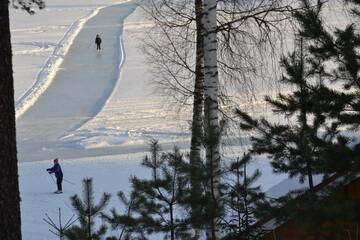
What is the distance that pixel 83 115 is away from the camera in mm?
32000

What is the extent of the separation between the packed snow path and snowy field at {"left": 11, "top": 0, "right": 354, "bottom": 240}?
0.04 metres

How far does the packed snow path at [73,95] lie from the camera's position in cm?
2803

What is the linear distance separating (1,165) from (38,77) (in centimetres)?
3482

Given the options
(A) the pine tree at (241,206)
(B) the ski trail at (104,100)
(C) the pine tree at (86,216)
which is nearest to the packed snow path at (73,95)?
(B) the ski trail at (104,100)

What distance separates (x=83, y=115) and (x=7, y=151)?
26660mm

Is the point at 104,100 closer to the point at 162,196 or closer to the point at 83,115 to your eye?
the point at 83,115

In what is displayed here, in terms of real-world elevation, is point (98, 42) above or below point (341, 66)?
above

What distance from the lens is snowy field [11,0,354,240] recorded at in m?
20.0

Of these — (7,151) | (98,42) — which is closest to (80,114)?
(98,42)

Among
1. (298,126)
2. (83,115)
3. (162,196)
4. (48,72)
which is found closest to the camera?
(162,196)

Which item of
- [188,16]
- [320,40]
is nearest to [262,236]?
[320,40]

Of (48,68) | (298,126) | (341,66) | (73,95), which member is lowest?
→ (298,126)

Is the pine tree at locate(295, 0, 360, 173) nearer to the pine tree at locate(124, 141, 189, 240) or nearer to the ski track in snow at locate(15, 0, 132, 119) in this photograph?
the pine tree at locate(124, 141, 189, 240)

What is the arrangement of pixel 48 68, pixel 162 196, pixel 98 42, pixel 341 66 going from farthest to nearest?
pixel 98 42, pixel 48 68, pixel 162 196, pixel 341 66
